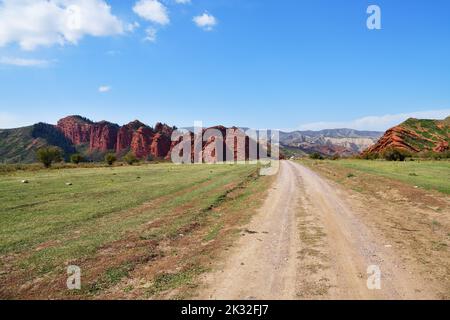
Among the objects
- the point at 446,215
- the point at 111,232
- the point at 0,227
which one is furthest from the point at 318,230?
the point at 0,227

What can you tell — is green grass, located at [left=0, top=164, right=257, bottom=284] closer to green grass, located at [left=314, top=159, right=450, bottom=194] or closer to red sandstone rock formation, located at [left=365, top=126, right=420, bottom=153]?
green grass, located at [left=314, top=159, right=450, bottom=194]

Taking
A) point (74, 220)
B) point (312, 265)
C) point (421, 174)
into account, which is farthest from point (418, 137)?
point (312, 265)

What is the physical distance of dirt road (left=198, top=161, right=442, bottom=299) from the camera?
832 centimetres

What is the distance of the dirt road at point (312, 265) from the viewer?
8320mm

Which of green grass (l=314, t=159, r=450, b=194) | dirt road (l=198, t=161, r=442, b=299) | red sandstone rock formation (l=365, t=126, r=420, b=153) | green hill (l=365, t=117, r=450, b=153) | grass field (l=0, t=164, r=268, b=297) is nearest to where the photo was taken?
dirt road (l=198, t=161, r=442, b=299)

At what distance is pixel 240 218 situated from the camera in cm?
1814

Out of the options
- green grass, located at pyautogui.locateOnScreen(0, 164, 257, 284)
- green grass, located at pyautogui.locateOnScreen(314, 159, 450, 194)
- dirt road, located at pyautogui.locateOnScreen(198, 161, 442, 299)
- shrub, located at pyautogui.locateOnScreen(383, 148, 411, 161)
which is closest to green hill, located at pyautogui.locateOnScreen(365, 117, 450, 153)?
shrub, located at pyautogui.locateOnScreen(383, 148, 411, 161)

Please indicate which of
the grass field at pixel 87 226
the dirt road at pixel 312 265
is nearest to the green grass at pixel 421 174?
the dirt road at pixel 312 265

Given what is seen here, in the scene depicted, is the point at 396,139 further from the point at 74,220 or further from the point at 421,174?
the point at 74,220

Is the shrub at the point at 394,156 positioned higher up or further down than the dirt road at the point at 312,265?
higher up

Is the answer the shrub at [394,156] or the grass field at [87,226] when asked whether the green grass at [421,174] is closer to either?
the grass field at [87,226]

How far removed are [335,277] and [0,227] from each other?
1761cm

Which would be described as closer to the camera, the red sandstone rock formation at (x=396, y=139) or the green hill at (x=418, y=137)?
the green hill at (x=418, y=137)
